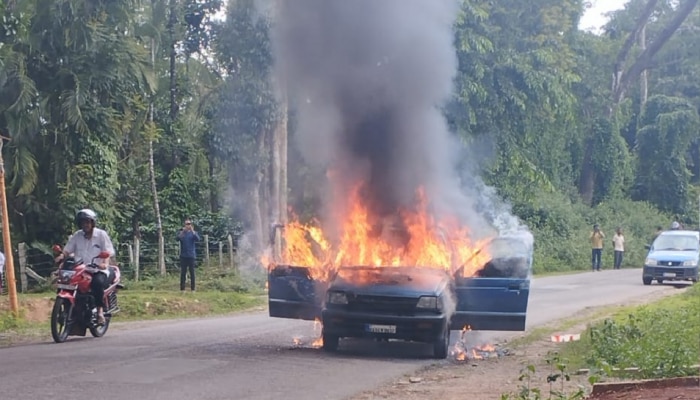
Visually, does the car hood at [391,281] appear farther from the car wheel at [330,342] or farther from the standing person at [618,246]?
the standing person at [618,246]

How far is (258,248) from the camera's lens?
1107 inches

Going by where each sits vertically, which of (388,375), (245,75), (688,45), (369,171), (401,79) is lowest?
(388,375)

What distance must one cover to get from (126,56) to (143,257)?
7.28 metres

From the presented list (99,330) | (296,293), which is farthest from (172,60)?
(296,293)

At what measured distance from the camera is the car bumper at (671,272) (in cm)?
2681

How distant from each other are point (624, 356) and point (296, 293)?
13.8 feet

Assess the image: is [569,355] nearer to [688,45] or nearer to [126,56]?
[126,56]

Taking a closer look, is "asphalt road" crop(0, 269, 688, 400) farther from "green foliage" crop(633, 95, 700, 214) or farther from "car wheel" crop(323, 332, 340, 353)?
"green foliage" crop(633, 95, 700, 214)

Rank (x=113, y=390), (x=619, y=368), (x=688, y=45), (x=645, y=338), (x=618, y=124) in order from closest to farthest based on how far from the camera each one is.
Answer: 1. (x=113, y=390)
2. (x=619, y=368)
3. (x=645, y=338)
4. (x=618, y=124)
5. (x=688, y=45)

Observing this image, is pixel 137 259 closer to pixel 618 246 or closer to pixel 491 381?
pixel 491 381

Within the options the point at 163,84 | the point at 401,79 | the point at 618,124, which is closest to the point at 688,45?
the point at 618,124

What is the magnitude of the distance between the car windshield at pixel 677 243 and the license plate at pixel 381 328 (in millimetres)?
18406

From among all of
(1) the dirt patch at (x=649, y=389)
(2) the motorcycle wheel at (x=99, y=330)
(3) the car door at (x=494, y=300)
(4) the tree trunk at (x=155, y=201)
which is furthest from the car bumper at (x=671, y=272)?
(1) the dirt patch at (x=649, y=389)

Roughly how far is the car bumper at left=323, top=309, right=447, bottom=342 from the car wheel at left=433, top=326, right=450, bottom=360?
0.26 ft
